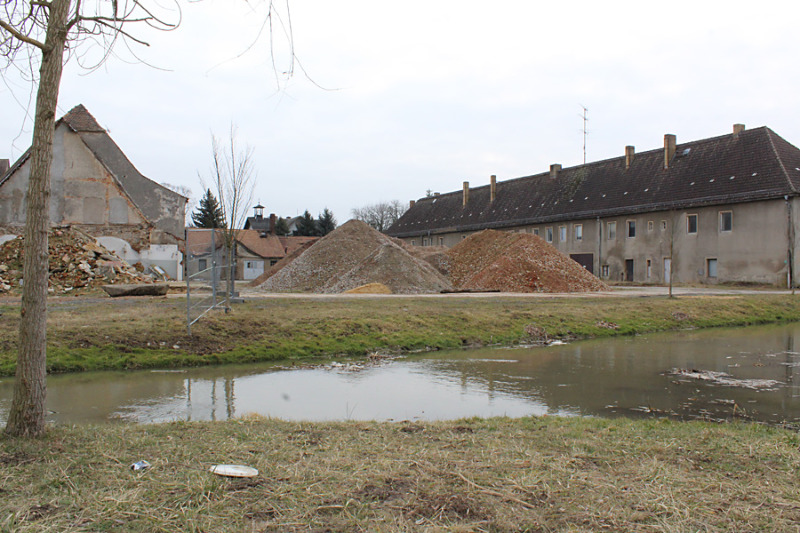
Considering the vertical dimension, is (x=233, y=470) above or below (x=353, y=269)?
below

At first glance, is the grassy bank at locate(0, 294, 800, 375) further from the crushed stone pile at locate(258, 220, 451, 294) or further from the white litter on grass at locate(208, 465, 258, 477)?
the white litter on grass at locate(208, 465, 258, 477)

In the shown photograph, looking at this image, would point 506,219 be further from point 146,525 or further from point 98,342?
point 146,525

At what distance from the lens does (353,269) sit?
33125 mm

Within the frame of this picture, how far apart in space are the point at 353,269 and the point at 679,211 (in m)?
25.2

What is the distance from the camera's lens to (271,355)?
13961 millimetres

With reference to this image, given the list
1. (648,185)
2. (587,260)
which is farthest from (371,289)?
(648,185)

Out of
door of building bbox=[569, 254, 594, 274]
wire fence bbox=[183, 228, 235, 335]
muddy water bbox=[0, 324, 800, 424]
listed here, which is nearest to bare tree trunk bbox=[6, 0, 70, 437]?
muddy water bbox=[0, 324, 800, 424]

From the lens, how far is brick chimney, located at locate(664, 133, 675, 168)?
49.5 meters

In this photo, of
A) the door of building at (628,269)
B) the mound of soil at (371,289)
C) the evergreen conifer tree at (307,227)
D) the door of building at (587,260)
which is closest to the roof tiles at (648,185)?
the door of building at (587,260)

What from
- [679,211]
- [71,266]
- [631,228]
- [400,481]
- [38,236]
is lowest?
[400,481]

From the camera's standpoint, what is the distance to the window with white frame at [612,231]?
166ft

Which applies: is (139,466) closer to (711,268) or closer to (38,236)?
(38,236)

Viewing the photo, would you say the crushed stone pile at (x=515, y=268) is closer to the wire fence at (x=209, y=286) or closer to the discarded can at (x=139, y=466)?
the wire fence at (x=209, y=286)

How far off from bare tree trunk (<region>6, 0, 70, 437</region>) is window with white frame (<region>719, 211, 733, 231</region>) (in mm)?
43482
